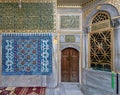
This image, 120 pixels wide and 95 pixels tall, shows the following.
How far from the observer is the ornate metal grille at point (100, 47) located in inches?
152

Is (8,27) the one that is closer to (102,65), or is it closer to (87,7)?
(87,7)

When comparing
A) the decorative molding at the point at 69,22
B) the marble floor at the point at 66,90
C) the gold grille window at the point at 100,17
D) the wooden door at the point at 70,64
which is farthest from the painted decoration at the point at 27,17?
the marble floor at the point at 66,90

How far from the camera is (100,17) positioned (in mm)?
4188

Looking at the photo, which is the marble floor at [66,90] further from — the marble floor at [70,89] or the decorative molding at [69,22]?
the decorative molding at [69,22]

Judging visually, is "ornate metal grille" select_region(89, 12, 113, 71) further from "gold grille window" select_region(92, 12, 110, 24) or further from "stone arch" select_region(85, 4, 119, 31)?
"stone arch" select_region(85, 4, 119, 31)

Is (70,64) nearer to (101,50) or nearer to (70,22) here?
(101,50)

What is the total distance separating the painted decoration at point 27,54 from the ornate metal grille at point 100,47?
131cm

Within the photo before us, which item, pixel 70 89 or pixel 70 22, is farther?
pixel 70 22

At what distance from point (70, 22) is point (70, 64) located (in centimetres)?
148

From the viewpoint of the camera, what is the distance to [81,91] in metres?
4.45

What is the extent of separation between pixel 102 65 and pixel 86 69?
0.65m

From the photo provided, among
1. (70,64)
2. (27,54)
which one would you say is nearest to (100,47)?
(70,64)

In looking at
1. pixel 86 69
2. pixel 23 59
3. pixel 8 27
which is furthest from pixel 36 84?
pixel 8 27

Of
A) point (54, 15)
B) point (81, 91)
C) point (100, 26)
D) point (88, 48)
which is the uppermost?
point (54, 15)
